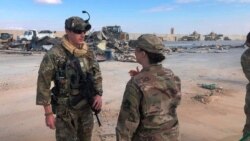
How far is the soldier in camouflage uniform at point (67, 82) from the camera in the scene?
13.6ft

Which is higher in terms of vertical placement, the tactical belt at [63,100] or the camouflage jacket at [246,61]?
the camouflage jacket at [246,61]

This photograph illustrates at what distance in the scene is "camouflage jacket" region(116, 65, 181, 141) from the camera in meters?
2.89

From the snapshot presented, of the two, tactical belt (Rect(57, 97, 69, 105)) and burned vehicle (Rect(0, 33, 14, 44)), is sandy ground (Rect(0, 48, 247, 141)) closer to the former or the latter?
tactical belt (Rect(57, 97, 69, 105))

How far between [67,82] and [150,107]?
1514 mm

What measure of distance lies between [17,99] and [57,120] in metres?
6.33

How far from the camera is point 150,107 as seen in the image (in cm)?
295

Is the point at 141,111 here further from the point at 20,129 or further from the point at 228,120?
the point at 228,120

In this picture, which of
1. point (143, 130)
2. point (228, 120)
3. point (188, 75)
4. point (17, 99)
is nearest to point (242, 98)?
point (228, 120)

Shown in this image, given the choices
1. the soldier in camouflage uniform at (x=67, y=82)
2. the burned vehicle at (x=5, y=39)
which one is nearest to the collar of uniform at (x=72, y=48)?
the soldier in camouflage uniform at (x=67, y=82)

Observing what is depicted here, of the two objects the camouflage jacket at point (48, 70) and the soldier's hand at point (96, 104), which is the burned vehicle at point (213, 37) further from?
the camouflage jacket at point (48, 70)

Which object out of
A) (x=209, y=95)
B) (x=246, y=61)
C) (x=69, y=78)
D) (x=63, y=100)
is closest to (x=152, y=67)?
(x=69, y=78)

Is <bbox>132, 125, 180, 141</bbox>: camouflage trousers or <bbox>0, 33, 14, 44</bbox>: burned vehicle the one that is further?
<bbox>0, 33, 14, 44</bbox>: burned vehicle

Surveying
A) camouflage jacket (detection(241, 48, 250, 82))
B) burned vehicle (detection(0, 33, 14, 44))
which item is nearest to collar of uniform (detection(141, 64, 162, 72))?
camouflage jacket (detection(241, 48, 250, 82))

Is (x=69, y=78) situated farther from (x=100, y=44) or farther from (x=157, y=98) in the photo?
(x=100, y=44)
